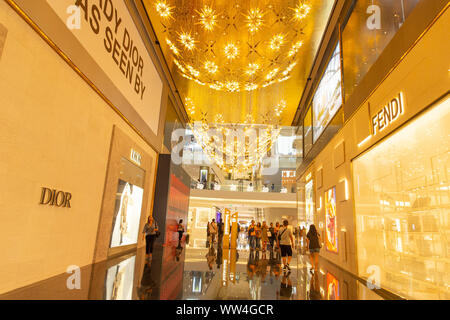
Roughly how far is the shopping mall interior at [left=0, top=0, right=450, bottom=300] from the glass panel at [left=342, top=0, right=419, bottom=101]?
0.04 m

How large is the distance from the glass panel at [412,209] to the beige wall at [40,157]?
548 cm

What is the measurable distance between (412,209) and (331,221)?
4.20 meters

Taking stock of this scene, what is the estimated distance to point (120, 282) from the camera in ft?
14.1

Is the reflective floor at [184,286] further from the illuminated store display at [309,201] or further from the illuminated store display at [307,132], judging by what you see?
the illuminated store display at [307,132]

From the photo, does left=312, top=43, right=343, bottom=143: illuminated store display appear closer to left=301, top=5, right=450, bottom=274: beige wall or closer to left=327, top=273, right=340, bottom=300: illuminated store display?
left=301, top=5, right=450, bottom=274: beige wall

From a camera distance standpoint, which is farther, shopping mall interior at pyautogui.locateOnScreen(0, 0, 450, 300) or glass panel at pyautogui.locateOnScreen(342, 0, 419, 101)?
glass panel at pyautogui.locateOnScreen(342, 0, 419, 101)

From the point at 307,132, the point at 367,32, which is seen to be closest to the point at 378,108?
the point at 367,32

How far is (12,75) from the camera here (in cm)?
352

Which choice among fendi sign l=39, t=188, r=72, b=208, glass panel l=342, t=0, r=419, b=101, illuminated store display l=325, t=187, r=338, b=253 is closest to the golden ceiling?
glass panel l=342, t=0, r=419, b=101

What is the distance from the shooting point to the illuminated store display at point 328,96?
8.32 metres

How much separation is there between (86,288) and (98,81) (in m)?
4.02

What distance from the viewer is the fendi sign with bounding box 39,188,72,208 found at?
4.25 m

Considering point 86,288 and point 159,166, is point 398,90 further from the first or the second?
point 159,166
